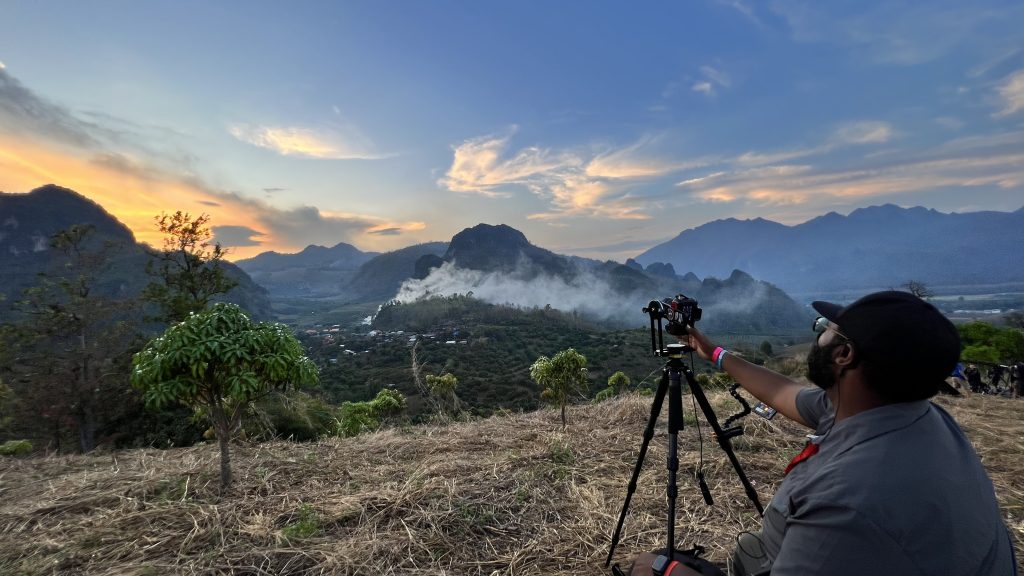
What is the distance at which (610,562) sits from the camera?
10.9 feet

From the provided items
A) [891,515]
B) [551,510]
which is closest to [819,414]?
[891,515]

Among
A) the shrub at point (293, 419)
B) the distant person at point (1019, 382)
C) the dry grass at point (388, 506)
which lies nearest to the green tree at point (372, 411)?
the shrub at point (293, 419)

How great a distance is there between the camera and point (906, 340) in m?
1.39

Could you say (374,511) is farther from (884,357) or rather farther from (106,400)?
(106,400)

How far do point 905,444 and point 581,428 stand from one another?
6.18 m

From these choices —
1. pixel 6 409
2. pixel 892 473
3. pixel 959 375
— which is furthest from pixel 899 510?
pixel 6 409

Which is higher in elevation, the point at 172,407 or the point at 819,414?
the point at 819,414

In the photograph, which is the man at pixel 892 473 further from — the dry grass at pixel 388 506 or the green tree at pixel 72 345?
the green tree at pixel 72 345

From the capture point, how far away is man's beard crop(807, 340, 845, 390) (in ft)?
5.46

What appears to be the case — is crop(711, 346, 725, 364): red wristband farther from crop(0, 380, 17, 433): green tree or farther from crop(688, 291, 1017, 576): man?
crop(0, 380, 17, 433): green tree

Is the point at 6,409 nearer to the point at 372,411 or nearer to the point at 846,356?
the point at 372,411

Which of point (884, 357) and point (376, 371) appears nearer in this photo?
point (884, 357)

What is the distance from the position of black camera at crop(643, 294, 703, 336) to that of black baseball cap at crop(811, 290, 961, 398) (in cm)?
132

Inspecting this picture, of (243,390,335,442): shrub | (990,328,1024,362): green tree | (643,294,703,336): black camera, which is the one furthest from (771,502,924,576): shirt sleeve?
(990,328,1024,362): green tree
